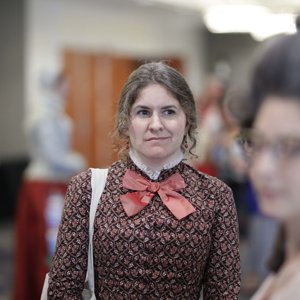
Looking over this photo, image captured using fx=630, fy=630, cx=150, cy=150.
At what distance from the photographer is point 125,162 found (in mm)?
1825

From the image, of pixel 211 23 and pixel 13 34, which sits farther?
pixel 211 23

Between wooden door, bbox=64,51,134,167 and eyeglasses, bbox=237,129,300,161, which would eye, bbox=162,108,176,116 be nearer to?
eyeglasses, bbox=237,129,300,161

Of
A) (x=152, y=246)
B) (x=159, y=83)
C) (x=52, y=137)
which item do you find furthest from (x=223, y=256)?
(x=52, y=137)

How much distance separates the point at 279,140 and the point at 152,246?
819 millimetres

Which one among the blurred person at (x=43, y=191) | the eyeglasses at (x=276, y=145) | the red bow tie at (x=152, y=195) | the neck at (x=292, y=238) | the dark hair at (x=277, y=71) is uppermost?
the dark hair at (x=277, y=71)

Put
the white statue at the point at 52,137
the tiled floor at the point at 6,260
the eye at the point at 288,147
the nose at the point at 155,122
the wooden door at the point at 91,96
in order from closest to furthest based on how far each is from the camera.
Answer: the eye at the point at 288,147
the nose at the point at 155,122
the white statue at the point at 52,137
the tiled floor at the point at 6,260
the wooden door at the point at 91,96

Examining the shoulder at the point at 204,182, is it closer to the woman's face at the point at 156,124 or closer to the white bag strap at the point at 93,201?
the woman's face at the point at 156,124

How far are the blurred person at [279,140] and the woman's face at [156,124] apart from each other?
72cm

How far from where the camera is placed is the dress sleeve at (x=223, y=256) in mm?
1742

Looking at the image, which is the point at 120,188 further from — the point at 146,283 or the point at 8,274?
the point at 8,274

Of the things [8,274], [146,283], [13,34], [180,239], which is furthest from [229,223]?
[13,34]

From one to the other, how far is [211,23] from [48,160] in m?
6.02

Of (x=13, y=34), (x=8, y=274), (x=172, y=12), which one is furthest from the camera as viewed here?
(x=172, y=12)

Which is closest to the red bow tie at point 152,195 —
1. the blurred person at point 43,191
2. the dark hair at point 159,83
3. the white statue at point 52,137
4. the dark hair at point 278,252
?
the dark hair at point 159,83
